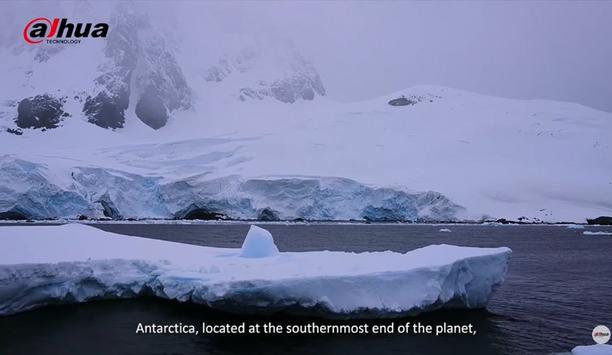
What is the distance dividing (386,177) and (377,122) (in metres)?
34.3

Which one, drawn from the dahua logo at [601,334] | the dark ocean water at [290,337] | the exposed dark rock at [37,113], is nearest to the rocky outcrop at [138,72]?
the exposed dark rock at [37,113]

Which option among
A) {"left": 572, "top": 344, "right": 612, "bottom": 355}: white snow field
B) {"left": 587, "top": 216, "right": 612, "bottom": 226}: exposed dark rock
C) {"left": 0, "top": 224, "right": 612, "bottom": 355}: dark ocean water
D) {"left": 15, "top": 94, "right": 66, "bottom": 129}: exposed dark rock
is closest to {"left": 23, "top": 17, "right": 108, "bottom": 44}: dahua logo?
{"left": 15, "top": 94, "right": 66, "bottom": 129}: exposed dark rock

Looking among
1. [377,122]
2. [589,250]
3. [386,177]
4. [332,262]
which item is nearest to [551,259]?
[589,250]

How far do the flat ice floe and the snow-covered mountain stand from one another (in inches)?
1745

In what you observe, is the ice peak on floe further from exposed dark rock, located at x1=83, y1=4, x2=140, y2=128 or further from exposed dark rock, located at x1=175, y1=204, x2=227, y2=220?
exposed dark rock, located at x1=83, y1=4, x2=140, y2=128

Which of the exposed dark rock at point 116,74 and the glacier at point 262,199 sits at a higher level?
the exposed dark rock at point 116,74

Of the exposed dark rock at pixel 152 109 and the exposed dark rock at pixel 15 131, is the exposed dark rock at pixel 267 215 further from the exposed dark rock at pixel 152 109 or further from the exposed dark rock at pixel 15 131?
the exposed dark rock at pixel 152 109

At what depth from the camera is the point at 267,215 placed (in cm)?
6894

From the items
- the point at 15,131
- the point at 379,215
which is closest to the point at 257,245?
the point at 379,215

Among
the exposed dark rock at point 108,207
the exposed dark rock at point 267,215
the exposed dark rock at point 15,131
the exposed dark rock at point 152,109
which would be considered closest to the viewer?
the exposed dark rock at point 108,207

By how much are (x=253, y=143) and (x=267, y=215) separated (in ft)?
97.0

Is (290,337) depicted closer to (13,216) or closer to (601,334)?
(601,334)

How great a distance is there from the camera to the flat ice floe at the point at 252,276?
12.5 meters

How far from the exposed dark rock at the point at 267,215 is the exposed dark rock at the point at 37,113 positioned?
6060 centimetres
